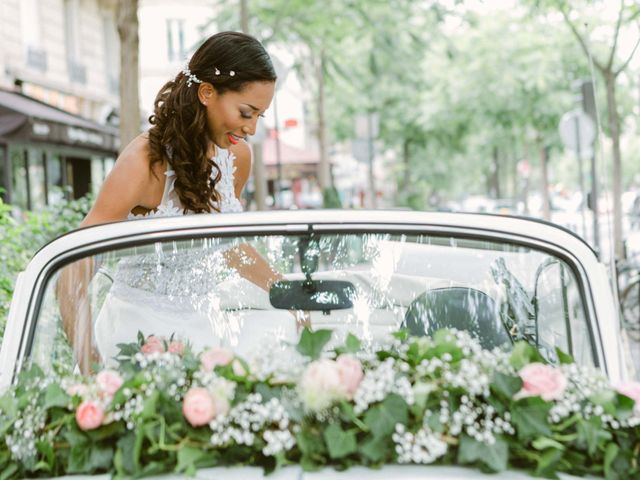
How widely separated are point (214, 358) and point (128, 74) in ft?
27.7

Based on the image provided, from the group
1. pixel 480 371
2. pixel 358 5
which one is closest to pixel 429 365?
pixel 480 371

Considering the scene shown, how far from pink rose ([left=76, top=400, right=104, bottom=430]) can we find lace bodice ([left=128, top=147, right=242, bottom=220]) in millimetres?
1518

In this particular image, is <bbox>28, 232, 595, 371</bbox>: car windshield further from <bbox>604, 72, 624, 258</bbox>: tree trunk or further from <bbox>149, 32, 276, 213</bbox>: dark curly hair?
<bbox>604, 72, 624, 258</bbox>: tree trunk

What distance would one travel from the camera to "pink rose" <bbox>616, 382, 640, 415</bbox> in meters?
2.13

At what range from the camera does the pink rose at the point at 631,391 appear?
2.13 metres

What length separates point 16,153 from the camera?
63.6 ft

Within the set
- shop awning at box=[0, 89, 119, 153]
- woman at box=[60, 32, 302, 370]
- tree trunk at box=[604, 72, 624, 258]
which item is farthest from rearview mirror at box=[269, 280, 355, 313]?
tree trunk at box=[604, 72, 624, 258]

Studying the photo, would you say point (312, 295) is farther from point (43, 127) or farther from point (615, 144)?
point (615, 144)

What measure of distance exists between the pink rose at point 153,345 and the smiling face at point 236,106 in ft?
4.07

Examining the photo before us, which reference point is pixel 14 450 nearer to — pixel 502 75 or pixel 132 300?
pixel 132 300

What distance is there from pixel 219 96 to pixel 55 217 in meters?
5.63

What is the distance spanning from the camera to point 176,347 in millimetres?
2494

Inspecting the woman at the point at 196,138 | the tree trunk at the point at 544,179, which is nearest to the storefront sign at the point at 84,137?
the woman at the point at 196,138

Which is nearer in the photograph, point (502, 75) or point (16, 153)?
point (16, 153)
